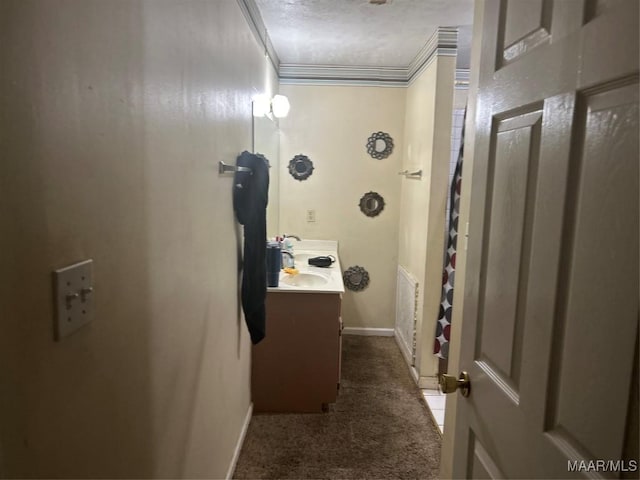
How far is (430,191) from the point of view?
286 cm

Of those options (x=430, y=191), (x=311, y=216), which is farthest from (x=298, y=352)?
(x=311, y=216)

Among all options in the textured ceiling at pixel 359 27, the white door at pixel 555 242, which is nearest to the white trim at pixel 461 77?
the textured ceiling at pixel 359 27

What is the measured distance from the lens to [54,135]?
612 mm

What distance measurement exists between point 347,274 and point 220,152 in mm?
2450

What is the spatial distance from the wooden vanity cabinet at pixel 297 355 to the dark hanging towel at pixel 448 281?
82cm

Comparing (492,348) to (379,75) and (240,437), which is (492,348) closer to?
(240,437)

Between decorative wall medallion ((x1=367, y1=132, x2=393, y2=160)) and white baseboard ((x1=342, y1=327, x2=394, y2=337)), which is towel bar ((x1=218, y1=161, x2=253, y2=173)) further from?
white baseboard ((x1=342, y1=327, x2=394, y2=337))

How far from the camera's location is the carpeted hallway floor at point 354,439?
6.88ft

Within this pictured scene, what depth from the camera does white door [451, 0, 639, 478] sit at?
58 centimetres

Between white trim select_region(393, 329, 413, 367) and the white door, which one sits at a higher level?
the white door

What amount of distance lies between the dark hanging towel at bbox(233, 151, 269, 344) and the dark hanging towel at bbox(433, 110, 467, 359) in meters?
1.44

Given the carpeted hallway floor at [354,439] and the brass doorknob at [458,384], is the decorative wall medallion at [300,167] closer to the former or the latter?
the carpeted hallway floor at [354,439]

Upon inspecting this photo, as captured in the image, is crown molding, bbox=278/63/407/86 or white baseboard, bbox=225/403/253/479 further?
crown molding, bbox=278/63/407/86

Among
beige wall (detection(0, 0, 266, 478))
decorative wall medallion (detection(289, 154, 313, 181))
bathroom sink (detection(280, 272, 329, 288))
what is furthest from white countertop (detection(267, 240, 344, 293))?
beige wall (detection(0, 0, 266, 478))
